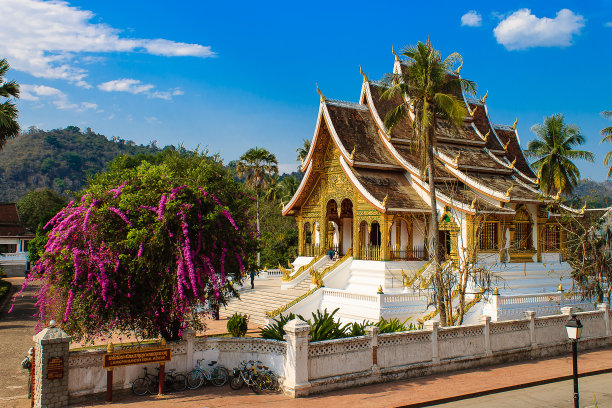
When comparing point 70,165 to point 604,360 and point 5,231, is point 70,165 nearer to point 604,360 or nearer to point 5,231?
point 5,231

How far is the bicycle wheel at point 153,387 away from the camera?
10.2 m

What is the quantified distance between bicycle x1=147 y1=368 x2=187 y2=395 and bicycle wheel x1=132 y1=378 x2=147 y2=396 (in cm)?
10

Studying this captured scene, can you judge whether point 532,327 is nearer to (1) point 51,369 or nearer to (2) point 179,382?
(2) point 179,382

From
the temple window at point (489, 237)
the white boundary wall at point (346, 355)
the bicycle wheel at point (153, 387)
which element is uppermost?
the temple window at point (489, 237)

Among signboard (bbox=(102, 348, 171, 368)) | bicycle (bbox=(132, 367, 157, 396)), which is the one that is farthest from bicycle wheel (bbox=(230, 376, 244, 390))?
bicycle (bbox=(132, 367, 157, 396))

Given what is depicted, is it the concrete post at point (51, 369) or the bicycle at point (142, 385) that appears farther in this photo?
the bicycle at point (142, 385)

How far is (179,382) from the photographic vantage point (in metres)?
10.6

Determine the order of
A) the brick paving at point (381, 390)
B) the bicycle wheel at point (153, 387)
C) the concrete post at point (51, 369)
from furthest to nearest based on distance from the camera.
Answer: the bicycle wheel at point (153, 387)
the brick paving at point (381, 390)
the concrete post at point (51, 369)

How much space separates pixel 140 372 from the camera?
10.3m

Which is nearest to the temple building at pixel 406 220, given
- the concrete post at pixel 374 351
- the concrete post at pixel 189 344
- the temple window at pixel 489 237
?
the temple window at pixel 489 237

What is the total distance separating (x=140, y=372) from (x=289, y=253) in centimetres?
2808

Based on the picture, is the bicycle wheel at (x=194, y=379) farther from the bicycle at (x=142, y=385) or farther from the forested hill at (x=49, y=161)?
the forested hill at (x=49, y=161)

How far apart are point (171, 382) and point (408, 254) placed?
512 inches

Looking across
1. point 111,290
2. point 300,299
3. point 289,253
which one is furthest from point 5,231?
point 111,290
